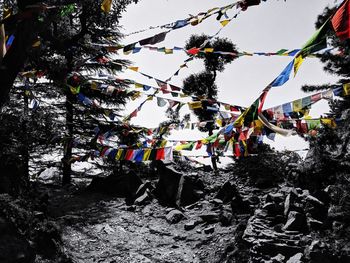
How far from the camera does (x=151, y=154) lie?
8281 mm

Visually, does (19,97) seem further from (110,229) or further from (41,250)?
(41,250)

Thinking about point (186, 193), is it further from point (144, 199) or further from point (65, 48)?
point (65, 48)

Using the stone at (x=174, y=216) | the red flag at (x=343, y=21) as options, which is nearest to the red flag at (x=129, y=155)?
the stone at (x=174, y=216)

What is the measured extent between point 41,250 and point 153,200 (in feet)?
21.6

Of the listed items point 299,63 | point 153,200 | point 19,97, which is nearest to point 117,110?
point 19,97

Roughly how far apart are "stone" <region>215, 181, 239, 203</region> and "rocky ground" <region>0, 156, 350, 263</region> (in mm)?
42

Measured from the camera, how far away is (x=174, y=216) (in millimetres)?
11859

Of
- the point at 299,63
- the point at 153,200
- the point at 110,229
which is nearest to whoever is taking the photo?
the point at 299,63

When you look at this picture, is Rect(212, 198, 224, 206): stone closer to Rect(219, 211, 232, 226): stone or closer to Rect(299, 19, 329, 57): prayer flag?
Rect(219, 211, 232, 226): stone

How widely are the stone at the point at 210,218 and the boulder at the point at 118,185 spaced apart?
495 cm

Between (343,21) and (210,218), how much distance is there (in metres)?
9.05

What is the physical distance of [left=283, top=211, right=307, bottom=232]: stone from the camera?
8.27 metres

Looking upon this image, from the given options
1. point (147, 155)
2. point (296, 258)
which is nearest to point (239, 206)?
point (296, 258)

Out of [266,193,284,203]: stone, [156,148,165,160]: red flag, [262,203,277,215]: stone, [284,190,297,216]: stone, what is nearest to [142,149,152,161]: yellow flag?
[156,148,165,160]: red flag
